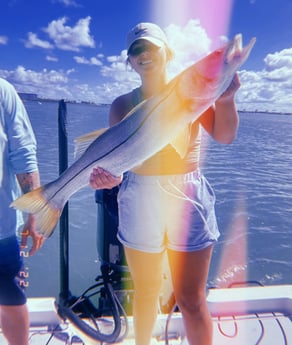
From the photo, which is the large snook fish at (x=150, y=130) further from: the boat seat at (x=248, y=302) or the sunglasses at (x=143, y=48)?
the boat seat at (x=248, y=302)

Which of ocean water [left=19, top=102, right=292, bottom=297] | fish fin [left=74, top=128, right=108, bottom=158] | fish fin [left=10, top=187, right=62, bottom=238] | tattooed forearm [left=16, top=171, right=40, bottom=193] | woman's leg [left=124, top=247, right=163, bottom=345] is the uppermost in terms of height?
fish fin [left=74, top=128, right=108, bottom=158]

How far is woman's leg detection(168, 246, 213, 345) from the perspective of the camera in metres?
1.84

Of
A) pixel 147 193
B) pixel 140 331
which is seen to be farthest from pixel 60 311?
pixel 147 193

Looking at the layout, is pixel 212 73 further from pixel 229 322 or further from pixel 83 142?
pixel 229 322

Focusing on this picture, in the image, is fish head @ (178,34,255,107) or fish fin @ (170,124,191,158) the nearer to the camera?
fish head @ (178,34,255,107)

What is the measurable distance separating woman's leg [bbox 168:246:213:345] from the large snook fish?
2.00ft

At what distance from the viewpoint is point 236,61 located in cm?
147

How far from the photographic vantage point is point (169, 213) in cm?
188

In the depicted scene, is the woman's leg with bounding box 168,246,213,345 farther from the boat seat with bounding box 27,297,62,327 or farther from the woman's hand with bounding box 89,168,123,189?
the boat seat with bounding box 27,297,62,327

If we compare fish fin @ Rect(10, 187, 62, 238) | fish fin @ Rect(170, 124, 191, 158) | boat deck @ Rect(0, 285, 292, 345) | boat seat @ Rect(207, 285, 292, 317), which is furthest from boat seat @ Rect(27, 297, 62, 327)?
fish fin @ Rect(170, 124, 191, 158)

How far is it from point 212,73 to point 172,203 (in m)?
0.75

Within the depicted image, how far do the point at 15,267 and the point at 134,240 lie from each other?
766 mm

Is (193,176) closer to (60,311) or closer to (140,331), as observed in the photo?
(140,331)

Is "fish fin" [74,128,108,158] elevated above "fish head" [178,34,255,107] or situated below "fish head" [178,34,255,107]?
below
